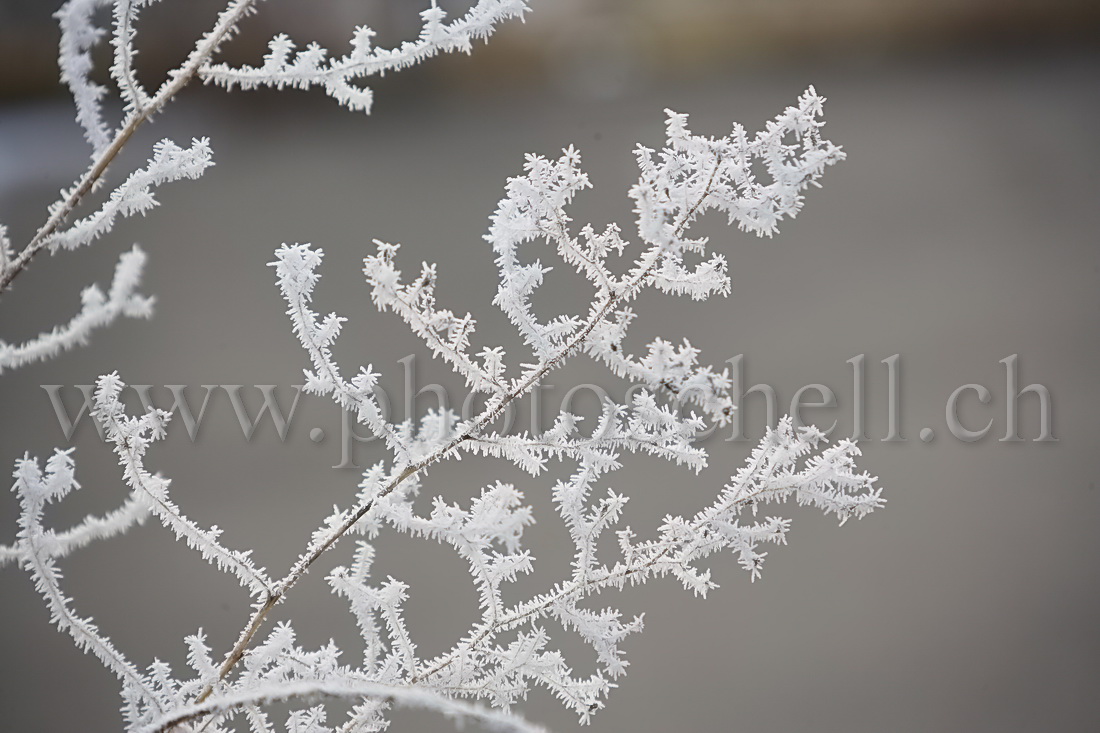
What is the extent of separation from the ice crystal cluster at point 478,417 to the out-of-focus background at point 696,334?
3.16 feet

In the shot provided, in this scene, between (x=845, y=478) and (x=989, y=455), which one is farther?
(x=989, y=455)

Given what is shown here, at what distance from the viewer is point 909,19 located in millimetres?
1557

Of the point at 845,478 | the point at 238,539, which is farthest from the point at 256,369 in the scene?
the point at 845,478

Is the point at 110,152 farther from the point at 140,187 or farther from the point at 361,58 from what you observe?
the point at 361,58

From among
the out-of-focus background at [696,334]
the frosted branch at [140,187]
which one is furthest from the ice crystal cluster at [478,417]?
the out-of-focus background at [696,334]

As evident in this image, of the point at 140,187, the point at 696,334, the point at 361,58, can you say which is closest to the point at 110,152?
the point at 140,187

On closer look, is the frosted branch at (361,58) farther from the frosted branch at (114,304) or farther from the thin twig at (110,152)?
the frosted branch at (114,304)

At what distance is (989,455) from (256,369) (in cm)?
140

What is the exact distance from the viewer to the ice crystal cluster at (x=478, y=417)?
1.43ft

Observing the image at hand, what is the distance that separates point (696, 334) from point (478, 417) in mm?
1084

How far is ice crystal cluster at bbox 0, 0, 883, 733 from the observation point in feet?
1.43

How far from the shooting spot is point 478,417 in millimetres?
485

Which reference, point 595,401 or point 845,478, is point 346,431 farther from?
point 845,478

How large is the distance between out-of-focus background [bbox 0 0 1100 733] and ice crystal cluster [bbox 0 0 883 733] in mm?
963
